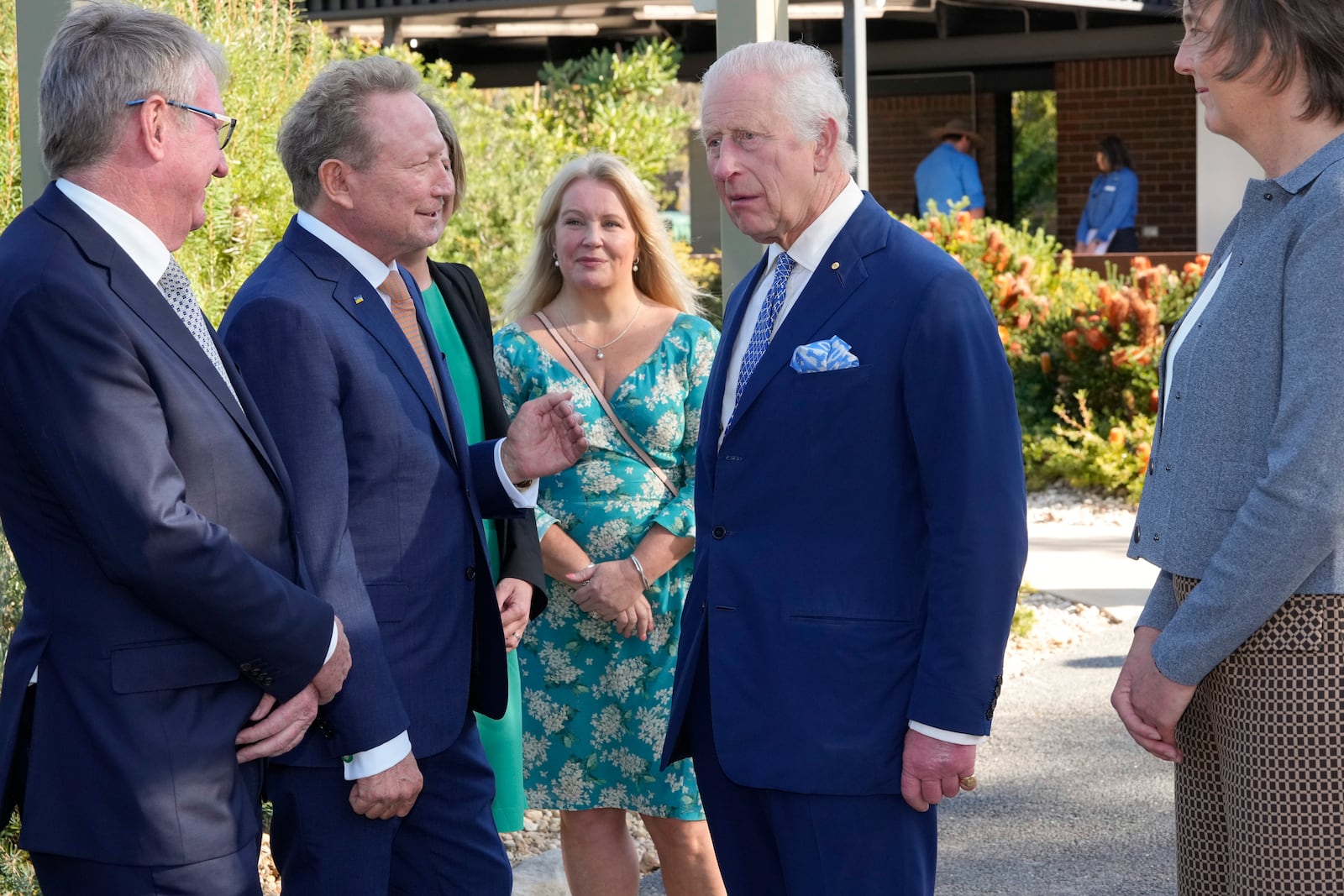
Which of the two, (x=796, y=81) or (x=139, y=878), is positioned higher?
(x=796, y=81)

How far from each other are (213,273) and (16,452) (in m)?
3.28

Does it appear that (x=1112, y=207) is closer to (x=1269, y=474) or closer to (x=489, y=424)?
(x=489, y=424)

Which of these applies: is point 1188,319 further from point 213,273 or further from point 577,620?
point 213,273

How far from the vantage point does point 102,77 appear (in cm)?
224

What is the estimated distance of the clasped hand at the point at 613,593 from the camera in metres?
3.66

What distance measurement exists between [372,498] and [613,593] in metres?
1.07

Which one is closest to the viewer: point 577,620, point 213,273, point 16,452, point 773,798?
point 16,452

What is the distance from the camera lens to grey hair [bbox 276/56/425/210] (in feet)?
9.14

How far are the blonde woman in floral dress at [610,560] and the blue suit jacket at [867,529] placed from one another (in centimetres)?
103

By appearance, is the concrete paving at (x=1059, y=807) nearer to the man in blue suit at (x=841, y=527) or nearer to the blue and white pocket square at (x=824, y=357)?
the man in blue suit at (x=841, y=527)

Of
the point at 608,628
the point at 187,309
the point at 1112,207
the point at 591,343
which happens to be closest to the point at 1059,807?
the point at 608,628

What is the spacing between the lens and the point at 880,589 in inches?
101

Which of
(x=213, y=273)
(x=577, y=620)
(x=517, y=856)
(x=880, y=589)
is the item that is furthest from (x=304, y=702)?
(x=213, y=273)

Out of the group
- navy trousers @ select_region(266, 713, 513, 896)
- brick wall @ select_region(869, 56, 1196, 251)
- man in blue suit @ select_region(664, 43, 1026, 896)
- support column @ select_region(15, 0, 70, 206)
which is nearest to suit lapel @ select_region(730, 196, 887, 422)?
man in blue suit @ select_region(664, 43, 1026, 896)
